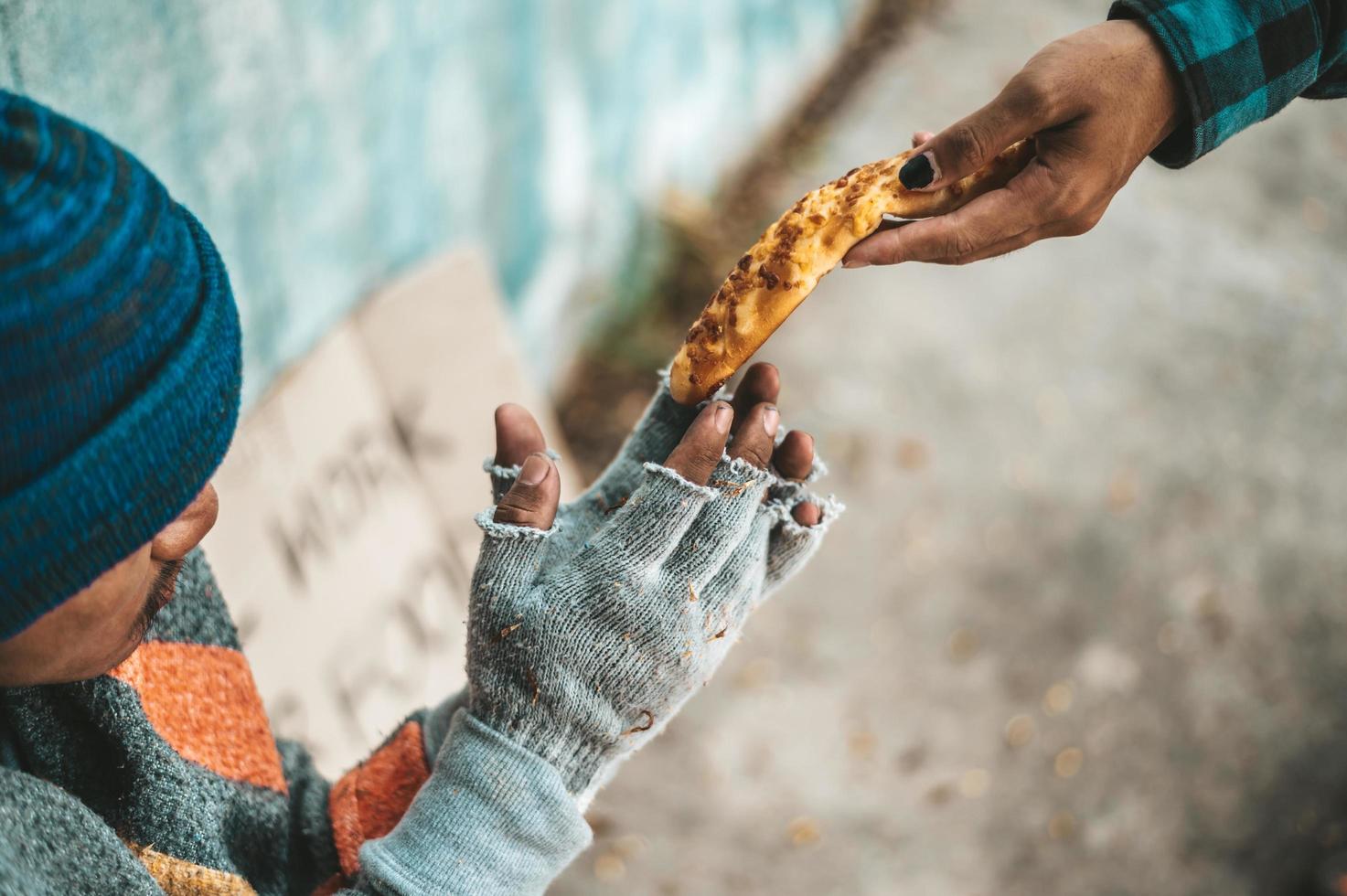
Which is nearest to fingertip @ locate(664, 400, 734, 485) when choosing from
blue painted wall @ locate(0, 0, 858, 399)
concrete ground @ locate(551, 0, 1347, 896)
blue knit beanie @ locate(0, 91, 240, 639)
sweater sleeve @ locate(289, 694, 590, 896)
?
sweater sleeve @ locate(289, 694, 590, 896)

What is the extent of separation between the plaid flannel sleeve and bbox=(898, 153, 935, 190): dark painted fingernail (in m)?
0.41

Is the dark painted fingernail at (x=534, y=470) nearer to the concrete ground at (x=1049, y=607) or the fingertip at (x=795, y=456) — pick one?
the fingertip at (x=795, y=456)

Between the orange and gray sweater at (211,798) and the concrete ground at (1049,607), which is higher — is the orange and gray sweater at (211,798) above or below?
→ above

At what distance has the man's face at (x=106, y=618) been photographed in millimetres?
→ 1091

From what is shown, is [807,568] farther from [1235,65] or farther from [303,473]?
[1235,65]

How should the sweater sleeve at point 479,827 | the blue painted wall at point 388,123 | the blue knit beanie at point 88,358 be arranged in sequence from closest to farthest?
the blue knit beanie at point 88,358
the sweater sleeve at point 479,827
the blue painted wall at point 388,123

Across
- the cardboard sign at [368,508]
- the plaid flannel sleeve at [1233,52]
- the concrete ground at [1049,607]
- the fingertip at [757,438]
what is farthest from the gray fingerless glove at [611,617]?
the concrete ground at [1049,607]

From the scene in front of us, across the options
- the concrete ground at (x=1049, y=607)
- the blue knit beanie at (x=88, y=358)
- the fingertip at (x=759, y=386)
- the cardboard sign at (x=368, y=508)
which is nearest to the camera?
the blue knit beanie at (x=88, y=358)

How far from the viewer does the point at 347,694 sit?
105 inches

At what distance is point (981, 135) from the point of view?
4.93 ft

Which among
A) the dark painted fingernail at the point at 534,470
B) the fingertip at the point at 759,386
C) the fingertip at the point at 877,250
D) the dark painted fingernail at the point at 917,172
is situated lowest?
the fingertip at the point at 759,386

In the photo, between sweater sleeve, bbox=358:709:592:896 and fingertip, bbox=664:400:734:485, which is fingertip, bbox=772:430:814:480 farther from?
sweater sleeve, bbox=358:709:592:896

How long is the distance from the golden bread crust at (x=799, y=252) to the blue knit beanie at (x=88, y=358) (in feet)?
2.47

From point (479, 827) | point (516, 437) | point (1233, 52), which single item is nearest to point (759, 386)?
point (516, 437)
